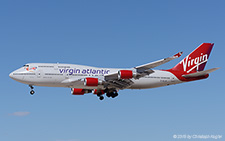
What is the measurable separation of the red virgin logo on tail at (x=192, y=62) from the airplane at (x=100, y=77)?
279mm

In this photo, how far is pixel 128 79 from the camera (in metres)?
55.7

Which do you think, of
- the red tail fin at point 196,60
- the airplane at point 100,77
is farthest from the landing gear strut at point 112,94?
the red tail fin at point 196,60

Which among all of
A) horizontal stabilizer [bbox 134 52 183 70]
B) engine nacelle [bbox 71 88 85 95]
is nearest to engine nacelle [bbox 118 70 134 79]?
horizontal stabilizer [bbox 134 52 183 70]

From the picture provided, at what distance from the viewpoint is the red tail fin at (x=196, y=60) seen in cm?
6209

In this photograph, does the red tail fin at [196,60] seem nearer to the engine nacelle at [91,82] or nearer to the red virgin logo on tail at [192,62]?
the red virgin logo on tail at [192,62]

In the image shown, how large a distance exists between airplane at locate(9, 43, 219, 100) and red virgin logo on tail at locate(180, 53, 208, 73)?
28 cm

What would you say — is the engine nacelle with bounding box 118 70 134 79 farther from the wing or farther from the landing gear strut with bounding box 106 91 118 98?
the landing gear strut with bounding box 106 91 118 98

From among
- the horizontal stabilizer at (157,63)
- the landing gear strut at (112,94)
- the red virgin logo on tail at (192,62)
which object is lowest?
the landing gear strut at (112,94)

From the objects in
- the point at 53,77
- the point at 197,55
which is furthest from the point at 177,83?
the point at 53,77

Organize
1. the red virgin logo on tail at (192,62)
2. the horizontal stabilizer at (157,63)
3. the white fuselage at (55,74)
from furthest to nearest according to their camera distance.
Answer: the red virgin logo on tail at (192,62) → the white fuselage at (55,74) → the horizontal stabilizer at (157,63)

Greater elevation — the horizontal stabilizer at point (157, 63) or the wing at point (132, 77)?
the horizontal stabilizer at point (157, 63)

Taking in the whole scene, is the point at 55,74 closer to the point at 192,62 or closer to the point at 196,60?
the point at 192,62

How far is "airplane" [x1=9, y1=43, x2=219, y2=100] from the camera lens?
53.2 meters

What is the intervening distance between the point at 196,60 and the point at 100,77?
17149mm
